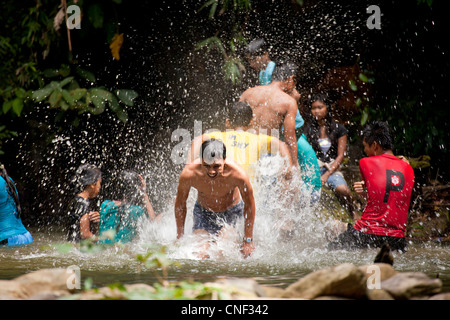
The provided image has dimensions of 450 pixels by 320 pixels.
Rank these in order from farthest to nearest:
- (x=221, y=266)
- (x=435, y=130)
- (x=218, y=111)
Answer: (x=218, y=111), (x=435, y=130), (x=221, y=266)

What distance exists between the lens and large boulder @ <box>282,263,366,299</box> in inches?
105

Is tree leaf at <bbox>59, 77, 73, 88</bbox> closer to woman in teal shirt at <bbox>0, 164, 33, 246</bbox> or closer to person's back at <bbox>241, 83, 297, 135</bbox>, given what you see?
woman in teal shirt at <bbox>0, 164, 33, 246</bbox>

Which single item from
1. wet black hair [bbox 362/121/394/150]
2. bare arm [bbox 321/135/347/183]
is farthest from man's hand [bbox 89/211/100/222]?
bare arm [bbox 321/135/347/183]

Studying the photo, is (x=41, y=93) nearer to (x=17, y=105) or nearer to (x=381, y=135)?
(x=17, y=105)

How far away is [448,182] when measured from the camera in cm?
741

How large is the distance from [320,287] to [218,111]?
5.90m

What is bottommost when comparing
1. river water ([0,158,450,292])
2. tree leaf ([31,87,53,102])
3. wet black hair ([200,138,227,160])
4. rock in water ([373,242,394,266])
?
river water ([0,158,450,292])

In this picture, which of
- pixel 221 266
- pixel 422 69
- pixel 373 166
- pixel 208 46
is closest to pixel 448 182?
pixel 422 69

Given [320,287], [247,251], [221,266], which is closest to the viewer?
[320,287]

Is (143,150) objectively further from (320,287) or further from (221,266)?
(320,287)

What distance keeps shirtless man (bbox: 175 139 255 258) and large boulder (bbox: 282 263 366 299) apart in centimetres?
179

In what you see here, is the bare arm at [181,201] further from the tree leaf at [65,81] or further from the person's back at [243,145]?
the tree leaf at [65,81]

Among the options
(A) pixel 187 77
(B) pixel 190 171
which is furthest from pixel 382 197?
(A) pixel 187 77

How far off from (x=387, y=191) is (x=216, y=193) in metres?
1.58
